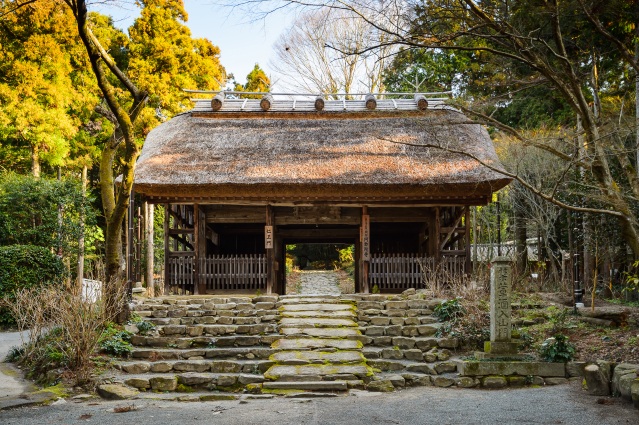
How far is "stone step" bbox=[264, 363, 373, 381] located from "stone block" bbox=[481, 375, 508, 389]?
1.64 metres

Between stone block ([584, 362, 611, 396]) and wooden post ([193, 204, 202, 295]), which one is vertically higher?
wooden post ([193, 204, 202, 295])

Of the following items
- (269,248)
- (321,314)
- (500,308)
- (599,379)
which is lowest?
(599,379)

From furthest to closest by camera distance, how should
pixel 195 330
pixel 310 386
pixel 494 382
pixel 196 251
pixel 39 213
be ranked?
pixel 39 213
pixel 196 251
pixel 195 330
pixel 494 382
pixel 310 386

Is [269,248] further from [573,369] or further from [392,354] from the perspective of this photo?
[573,369]

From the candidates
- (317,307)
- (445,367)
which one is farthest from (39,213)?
(445,367)

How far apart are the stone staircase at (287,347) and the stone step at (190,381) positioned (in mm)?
14

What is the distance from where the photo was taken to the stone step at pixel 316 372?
27.3 feet

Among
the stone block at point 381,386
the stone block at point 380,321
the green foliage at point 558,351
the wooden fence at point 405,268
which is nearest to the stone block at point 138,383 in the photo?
the stone block at point 381,386

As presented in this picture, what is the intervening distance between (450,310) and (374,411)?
444cm

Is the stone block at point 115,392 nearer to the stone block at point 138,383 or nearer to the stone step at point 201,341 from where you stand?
the stone block at point 138,383

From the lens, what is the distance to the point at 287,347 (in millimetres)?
9516

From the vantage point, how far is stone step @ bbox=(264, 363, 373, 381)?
8312 mm

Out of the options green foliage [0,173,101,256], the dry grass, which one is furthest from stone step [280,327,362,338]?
green foliage [0,173,101,256]

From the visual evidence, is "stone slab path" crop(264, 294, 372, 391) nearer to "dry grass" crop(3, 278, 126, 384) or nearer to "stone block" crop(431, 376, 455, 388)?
"stone block" crop(431, 376, 455, 388)
